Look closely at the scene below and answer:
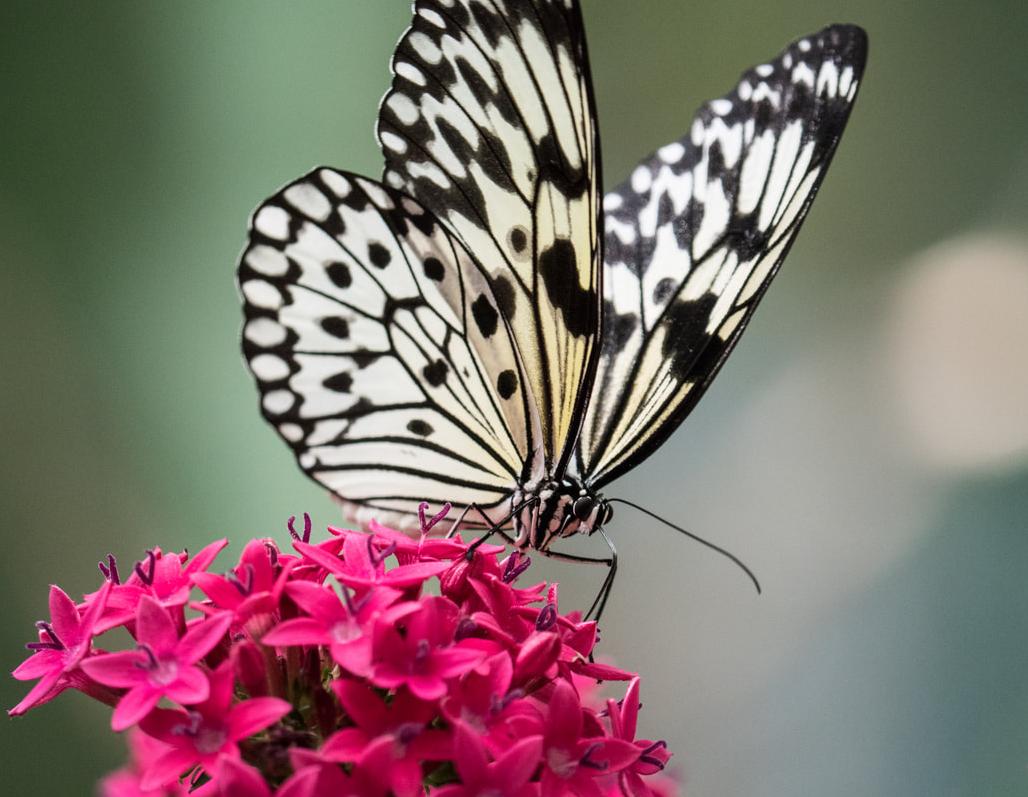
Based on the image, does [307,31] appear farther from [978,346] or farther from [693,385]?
[978,346]

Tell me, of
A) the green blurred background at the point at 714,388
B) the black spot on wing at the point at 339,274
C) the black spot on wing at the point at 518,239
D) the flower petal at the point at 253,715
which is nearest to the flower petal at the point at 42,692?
the flower petal at the point at 253,715

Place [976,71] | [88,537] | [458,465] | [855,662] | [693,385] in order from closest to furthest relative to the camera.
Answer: [693,385], [458,465], [88,537], [855,662], [976,71]

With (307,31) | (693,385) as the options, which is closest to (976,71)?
(307,31)

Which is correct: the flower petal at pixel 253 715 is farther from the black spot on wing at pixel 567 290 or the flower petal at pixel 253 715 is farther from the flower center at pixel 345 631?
the black spot on wing at pixel 567 290

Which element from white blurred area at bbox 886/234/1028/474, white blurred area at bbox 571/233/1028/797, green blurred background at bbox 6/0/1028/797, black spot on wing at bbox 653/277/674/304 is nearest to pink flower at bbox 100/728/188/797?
black spot on wing at bbox 653/277/674/304

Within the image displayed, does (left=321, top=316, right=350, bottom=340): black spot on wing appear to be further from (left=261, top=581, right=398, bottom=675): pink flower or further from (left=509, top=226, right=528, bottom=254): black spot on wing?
(left=261, top=581, right=398, bottom=675): pink flower
